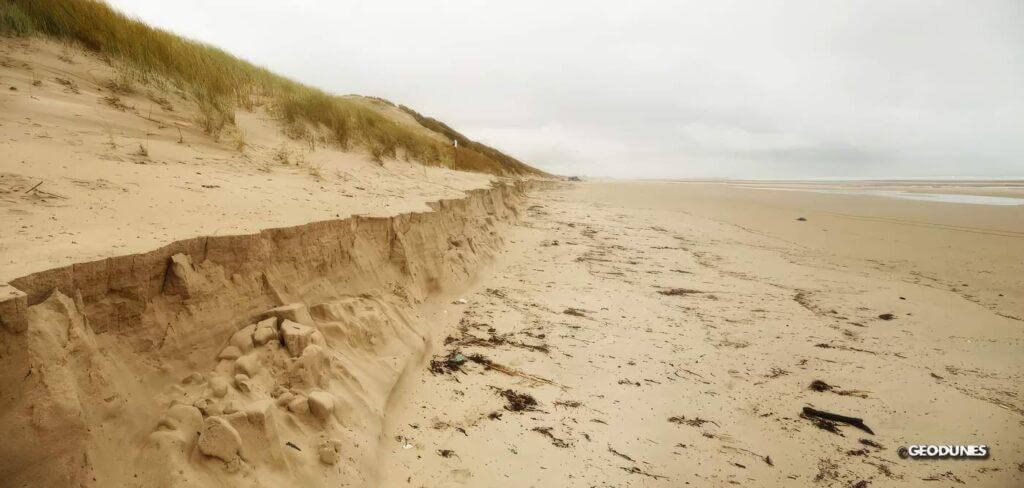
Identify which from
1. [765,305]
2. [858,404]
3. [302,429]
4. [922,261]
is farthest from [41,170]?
[922,261]

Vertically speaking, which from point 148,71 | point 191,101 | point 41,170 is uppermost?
point 148,71

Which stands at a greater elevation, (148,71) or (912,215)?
(148,71)

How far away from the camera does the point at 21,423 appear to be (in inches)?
60.4

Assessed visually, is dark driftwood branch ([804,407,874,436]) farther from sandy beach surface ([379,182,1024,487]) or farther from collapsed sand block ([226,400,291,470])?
collapsed sand block ([226,400,291,470])

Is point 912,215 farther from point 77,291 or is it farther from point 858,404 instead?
point 77,291

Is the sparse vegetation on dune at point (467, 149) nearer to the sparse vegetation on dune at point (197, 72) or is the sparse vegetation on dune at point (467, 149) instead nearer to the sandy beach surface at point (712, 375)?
the sparse vegetation on dune at point (197, 72)

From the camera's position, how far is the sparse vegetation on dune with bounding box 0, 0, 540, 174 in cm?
520

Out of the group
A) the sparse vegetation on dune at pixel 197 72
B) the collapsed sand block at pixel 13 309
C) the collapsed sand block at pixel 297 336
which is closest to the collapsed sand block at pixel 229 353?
the collapsed sand block at pixel 297 336

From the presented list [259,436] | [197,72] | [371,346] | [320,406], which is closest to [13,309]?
[259,436]

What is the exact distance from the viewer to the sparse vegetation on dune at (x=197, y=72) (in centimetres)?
520

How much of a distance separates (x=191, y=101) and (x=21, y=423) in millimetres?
5228

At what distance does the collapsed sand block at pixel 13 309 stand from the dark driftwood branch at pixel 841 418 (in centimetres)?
427

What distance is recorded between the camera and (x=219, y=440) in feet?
6.54

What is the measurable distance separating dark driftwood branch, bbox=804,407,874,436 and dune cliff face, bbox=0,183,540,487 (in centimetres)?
299
